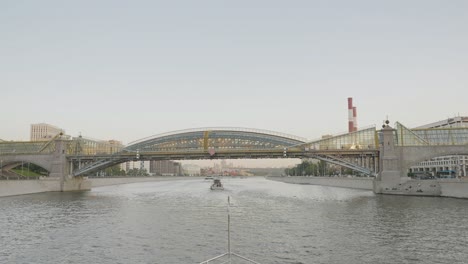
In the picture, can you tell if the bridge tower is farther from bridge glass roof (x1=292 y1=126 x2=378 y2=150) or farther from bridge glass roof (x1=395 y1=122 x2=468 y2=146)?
bridge glass roof (x1=292 y1=126 x2=378 y2=150)

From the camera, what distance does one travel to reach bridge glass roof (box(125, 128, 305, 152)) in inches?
3263

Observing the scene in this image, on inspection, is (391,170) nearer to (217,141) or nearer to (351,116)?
(217,141)

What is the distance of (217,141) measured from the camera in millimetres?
84688

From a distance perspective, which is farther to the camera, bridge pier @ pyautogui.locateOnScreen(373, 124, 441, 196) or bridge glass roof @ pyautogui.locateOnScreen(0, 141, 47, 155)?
bridge glass roof @ pyautogui.locateOnScreen(0, 141, 47, 155)

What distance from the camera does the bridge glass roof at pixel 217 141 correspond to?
3263 inches

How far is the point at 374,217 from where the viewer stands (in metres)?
36.1

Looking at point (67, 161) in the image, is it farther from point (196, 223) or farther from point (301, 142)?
point (196, 223)

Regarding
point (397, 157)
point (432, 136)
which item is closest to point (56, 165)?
point (397, 157)

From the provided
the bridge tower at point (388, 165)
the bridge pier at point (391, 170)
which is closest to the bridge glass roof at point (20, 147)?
the bridge tower at point (388, 165)

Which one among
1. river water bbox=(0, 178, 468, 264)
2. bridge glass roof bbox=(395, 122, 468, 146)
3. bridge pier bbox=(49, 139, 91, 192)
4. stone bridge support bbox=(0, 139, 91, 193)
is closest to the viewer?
river water bbox=(0, 178, 468, 264)

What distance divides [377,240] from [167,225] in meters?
16.4

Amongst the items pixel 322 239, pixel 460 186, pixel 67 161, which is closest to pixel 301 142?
pixel 460 186

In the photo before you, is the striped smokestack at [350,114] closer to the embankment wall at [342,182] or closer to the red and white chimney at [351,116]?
the red and white chimney at [351,116]

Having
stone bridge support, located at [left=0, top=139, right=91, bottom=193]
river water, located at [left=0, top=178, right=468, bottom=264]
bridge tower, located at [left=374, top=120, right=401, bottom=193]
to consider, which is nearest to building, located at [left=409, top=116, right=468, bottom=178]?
bridge tower, located at [left=374, top=120, right=401, bottom=193]
